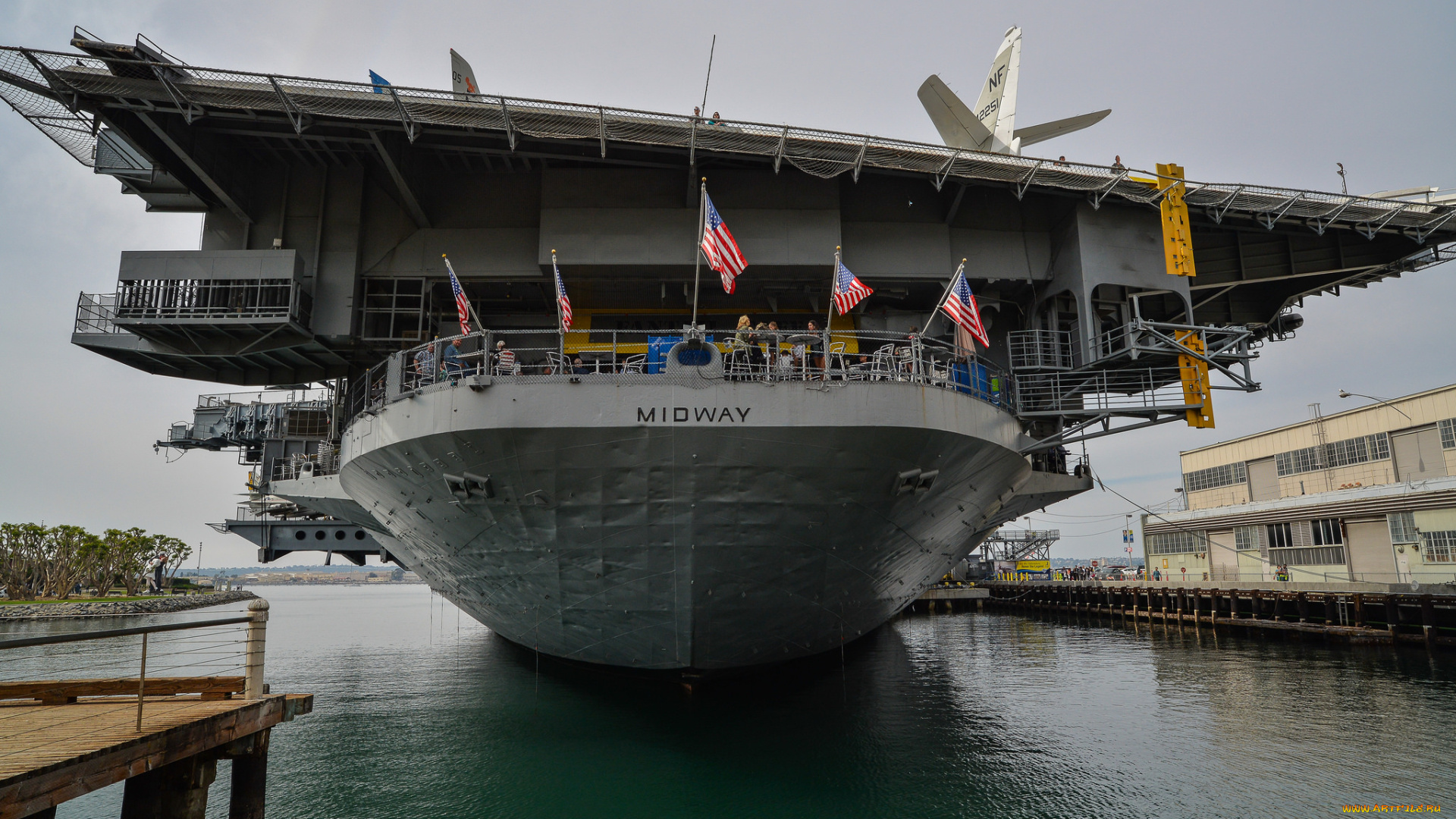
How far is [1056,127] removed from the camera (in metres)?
18.0

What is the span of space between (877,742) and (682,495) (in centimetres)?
464

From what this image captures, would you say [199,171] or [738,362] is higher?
[199,171]

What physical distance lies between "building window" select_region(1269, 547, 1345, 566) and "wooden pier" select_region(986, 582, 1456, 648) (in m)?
3.95

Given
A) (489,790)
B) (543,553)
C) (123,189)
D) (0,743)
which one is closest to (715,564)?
(543,553)

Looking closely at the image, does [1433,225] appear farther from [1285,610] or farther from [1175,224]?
[1285,610]

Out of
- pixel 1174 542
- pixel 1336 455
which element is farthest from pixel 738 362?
pixel 1174 542

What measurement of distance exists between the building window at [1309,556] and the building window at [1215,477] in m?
5.69

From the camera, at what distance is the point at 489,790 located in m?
8.88

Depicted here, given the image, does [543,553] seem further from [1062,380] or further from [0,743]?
[1062,380]

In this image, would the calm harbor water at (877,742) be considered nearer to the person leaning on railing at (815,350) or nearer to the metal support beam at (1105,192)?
the person leaning on railing at (815,350)

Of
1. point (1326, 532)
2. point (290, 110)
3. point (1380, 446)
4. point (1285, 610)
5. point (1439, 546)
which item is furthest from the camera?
point (1326, 532)

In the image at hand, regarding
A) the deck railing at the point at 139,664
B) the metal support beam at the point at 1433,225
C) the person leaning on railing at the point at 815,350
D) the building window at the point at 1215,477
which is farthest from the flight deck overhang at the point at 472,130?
the building window at the point at 1215,477

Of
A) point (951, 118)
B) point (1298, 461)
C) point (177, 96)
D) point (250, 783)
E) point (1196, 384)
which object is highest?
point (951, 118)

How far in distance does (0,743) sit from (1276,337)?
24.1m
